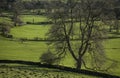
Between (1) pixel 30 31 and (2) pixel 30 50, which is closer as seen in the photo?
(2) pixel 30 50

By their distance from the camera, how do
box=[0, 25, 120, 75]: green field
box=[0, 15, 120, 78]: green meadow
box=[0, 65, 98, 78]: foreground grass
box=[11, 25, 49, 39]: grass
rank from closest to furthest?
box=[0, 65, 98, 78]: foreground grass → box=[0, 15, 120, 78]: green meadow → box=[0, 25, 120, 75]: green field → box=[11, 25, 49, 39]: grass

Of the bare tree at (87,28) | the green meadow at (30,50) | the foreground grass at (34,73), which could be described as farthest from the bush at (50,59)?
the foreground grass at (34,73)

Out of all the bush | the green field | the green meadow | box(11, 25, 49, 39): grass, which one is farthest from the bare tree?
box(11, 25, 49, 39): grass

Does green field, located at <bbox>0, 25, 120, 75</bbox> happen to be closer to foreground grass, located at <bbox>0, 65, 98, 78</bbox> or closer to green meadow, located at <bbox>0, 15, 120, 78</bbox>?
green meadow, located at <bbox>0, 15, 120, 78</bbox>

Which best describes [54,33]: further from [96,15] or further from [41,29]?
[41,29]

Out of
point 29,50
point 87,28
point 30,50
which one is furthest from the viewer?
point 30,50

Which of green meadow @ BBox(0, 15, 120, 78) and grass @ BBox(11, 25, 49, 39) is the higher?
grass @ BBox(11, 25, 49, 39)

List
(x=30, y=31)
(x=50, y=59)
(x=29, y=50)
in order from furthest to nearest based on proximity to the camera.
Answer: (x=30, y=31), (x=29, y=50), (x=50, y=59)

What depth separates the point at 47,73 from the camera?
36.1m

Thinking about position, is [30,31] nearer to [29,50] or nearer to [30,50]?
[30,50]

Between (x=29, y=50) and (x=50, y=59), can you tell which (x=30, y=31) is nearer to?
(x=29, y=50)

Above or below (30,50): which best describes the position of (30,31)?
above

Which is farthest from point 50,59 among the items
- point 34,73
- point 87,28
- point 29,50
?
point 29,50

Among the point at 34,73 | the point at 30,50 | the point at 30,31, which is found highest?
the point at 30,31
